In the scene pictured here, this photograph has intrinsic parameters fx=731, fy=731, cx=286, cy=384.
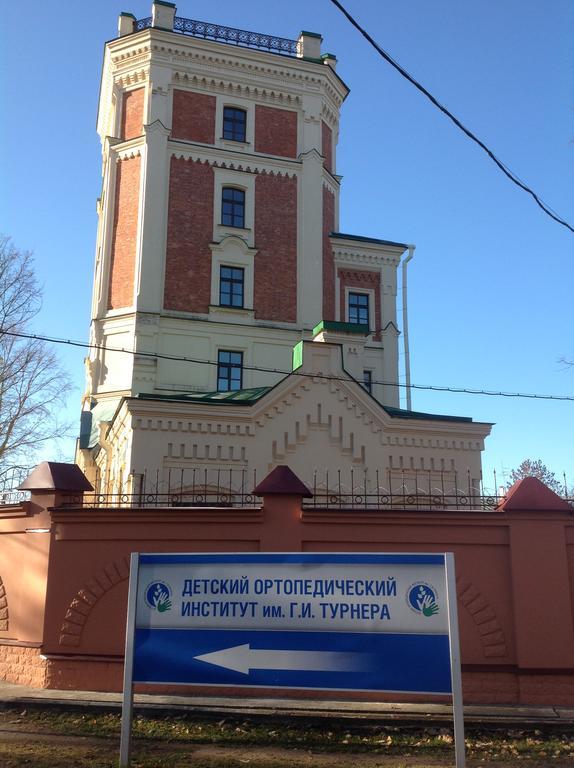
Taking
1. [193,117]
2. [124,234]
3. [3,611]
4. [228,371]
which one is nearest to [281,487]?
[3,611]

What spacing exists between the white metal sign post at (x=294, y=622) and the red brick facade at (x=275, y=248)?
729 inches

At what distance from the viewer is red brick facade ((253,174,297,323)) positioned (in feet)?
84.4

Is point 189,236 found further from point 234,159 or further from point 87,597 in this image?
point 87,597

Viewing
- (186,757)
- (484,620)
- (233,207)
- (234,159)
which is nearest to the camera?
(186,757)

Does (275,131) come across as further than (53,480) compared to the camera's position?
Yes

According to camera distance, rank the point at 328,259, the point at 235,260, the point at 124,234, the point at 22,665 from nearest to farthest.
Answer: the point at 22,665, the point at 124,234, the point at 235,260, the point at 328,259

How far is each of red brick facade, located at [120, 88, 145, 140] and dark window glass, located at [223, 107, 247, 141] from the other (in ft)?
9.93

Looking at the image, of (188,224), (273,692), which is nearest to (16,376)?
(188,224)

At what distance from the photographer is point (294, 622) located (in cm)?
712

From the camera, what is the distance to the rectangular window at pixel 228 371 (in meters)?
24.2

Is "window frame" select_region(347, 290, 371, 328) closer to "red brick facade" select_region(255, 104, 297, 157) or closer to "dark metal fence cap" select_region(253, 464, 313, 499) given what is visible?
"red brick facade" select_region(255, 104, 297, 157)

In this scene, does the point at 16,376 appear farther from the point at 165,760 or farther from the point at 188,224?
the point at 165,760

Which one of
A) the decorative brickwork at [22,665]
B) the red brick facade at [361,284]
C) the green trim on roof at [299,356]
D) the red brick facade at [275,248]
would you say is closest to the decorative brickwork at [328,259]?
the red brick facade at [361,284]

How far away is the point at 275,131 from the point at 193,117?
3080mm
